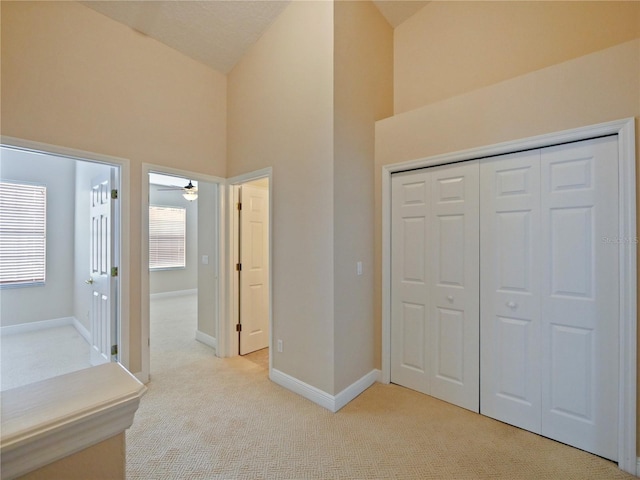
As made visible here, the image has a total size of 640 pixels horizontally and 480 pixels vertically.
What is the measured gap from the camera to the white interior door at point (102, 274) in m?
2.81

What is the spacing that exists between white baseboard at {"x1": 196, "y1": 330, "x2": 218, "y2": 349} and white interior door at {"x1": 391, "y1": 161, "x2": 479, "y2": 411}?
7.60 ft

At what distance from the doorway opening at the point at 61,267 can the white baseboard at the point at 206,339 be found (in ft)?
3.95

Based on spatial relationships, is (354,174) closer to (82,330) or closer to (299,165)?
(299,165)

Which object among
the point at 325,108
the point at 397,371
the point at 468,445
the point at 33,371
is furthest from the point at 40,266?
the point at 468,445

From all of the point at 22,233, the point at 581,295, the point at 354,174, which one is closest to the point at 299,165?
the point at 354,174

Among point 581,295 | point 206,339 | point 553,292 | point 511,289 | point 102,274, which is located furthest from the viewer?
point 206,339

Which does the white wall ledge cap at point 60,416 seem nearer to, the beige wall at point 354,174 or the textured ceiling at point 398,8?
the beige wall at point 354,174

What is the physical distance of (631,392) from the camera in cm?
179

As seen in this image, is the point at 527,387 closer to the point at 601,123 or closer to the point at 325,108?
the point at 601,123

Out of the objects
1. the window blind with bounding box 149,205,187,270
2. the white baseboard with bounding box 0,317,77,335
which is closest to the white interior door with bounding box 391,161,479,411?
the white baseboard with bounding box 0,317,77,335

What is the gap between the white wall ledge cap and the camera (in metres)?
0.53

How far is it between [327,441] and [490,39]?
362 cm

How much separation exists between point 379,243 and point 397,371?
1.25 meters

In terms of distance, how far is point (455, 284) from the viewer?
254 centimetres
